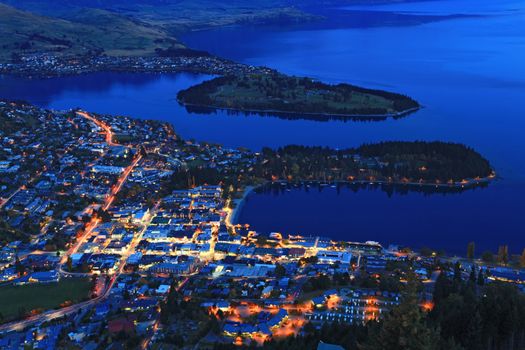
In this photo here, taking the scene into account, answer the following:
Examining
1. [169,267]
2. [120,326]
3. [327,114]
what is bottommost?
[120,326]

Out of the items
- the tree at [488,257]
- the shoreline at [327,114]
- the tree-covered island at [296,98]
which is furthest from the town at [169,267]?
the tree-covered island at [296,98]

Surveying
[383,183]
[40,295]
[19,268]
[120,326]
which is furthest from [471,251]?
[19,268]

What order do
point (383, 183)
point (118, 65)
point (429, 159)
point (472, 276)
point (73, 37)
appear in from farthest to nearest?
point (73, 37) → point (118, 65) → point (429, 159) → point (383, 183) → point (472, 276)

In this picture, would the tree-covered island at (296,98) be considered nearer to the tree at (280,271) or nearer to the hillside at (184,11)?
the tree at (280,271)

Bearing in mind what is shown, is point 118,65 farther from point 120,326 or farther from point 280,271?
point 120,326

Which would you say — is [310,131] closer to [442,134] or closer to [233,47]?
[442,134]

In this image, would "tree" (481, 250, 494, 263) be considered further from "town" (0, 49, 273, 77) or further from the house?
"town" (0, 49, 273, 77)
